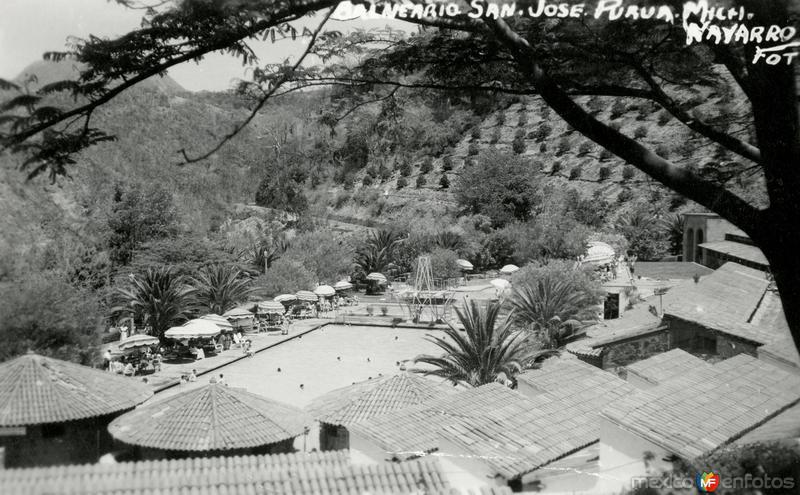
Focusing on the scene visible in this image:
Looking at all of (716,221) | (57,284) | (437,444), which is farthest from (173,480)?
(716,221)

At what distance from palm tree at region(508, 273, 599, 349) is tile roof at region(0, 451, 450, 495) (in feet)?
44.7

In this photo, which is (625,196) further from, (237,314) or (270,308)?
(237,314)

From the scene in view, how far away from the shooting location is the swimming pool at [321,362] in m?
20.2

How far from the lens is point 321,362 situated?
2398 cm

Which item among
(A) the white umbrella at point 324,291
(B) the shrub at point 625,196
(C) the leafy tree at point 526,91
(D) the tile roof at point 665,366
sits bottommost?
(A) the white umbrella at point 324,291

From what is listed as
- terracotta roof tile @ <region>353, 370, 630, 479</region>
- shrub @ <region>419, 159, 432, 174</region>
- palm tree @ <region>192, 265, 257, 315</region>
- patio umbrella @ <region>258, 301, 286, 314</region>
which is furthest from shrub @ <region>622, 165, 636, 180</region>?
terracotta roof tile @ <region>353, 370, 630, 479</region>

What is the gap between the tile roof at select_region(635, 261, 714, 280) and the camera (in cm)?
3522

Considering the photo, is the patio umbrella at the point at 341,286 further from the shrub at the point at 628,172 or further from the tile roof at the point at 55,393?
the shrub at the point at 628,172

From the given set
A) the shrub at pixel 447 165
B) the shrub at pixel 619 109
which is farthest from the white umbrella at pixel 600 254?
the shrub at pixel 447 165

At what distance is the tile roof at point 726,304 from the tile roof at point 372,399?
4917 mm

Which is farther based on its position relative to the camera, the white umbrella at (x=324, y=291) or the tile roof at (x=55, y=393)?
the white umbrella at (x=324, y=291)

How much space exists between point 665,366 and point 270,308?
75.6 ft

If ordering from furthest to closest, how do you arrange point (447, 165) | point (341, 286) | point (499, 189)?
1. point (447, 165)
2. point (499, 189)
3. point (341, 286)

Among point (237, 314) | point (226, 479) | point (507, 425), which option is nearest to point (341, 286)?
point (237, 314)
